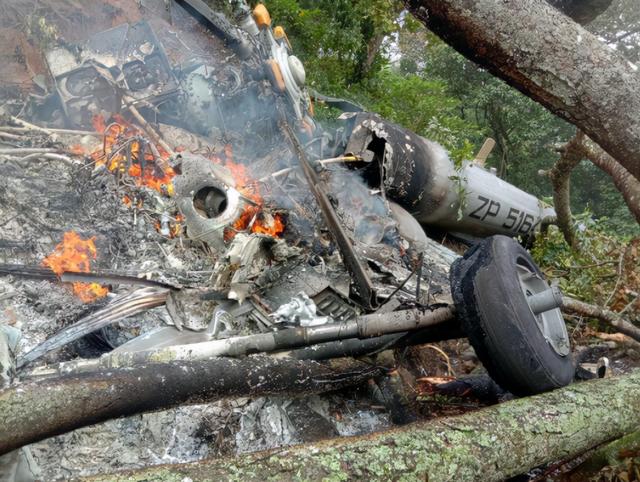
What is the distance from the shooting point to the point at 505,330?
2.87 meters

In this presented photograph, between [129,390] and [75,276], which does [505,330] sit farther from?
[75,276]

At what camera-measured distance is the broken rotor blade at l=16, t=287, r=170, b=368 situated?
3.30 meters

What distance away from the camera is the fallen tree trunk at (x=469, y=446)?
177cm

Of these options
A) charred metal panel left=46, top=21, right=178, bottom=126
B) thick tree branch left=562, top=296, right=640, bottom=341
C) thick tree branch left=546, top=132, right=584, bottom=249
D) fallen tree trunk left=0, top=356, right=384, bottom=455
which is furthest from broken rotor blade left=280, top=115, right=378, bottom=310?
charred metal panel left=46, top=21, right=178, bottom=126

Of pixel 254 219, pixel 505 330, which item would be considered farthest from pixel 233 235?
pixel 505 330

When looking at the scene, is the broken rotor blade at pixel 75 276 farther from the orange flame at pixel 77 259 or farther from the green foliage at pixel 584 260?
the green foliage at pixel 584 260

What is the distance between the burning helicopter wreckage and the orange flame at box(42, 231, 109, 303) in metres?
0.02

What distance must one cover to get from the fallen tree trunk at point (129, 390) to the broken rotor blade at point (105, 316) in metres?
1.21

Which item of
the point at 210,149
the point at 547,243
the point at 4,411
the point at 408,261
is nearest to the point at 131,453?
the point at 4,411

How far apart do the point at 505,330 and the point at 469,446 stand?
33.8 inches

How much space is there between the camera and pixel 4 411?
1562mm

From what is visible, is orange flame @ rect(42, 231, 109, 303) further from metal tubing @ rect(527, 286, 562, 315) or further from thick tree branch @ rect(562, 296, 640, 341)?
thick tree branch @ rect(562, 296, 640, 341)

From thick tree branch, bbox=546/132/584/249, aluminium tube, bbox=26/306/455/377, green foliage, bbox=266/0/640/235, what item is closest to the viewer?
aluminium tube, bbox=26/306/455/377

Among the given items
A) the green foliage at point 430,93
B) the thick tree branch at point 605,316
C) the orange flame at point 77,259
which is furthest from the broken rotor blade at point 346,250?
the green foliage at point 430,93
